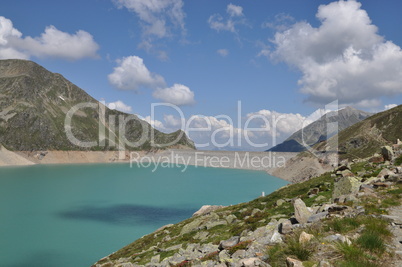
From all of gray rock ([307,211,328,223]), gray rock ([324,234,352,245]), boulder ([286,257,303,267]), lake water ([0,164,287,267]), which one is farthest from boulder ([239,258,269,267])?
lake water ([0,164,287,267])

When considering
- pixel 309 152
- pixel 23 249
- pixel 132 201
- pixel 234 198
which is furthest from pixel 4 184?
pixel 309 152

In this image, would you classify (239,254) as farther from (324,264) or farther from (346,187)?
(346,187)

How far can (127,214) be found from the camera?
64.4 metres

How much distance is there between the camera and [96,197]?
87.3 meters

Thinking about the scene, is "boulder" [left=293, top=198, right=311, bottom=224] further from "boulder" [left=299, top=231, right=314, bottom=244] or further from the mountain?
the mountain

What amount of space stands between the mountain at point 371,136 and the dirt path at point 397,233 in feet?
374

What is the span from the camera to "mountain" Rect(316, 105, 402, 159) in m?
118

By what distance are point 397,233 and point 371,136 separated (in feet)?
449

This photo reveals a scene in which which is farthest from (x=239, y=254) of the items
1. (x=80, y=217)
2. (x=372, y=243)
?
(x=80, y=217)

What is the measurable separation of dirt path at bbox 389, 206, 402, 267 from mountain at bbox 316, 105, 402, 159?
114019 mm

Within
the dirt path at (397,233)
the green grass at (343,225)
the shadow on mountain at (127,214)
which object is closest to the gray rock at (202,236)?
the green grass at (343,225)

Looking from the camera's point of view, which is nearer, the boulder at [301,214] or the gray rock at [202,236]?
the boulder at [301,214]

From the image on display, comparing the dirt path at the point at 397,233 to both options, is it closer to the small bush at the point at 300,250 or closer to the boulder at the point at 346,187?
the small bush at the point at 300,250

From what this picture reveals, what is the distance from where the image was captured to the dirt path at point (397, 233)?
340 inches
